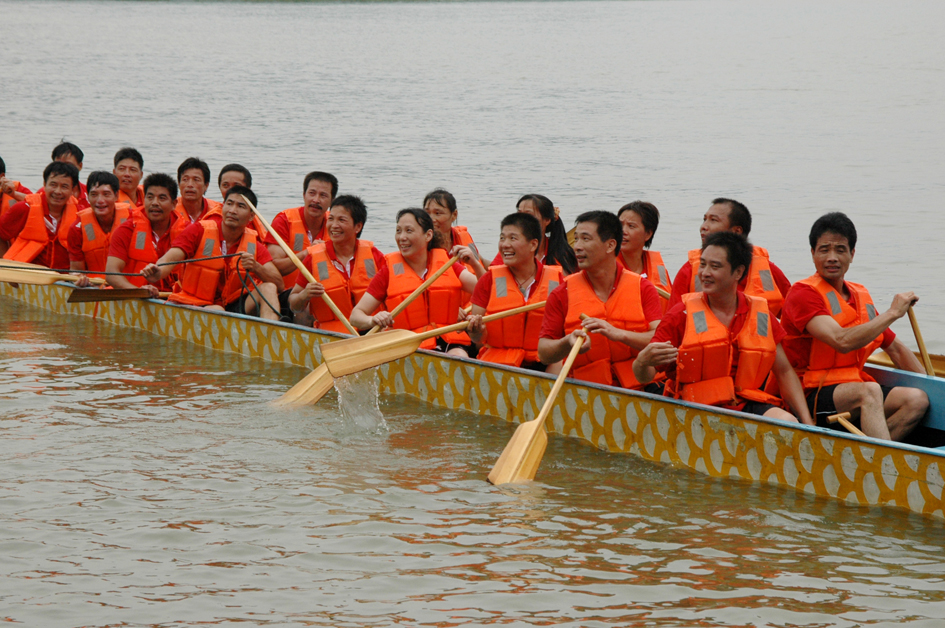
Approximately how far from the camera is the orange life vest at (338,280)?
7.61 metres

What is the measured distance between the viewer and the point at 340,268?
768 cm

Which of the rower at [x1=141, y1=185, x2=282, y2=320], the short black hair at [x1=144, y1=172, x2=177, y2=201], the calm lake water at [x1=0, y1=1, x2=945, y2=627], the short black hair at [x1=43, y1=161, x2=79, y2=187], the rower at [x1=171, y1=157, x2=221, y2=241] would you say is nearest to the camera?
the calm lake water at [x1=0, y1=1, x2=945, y2=627]

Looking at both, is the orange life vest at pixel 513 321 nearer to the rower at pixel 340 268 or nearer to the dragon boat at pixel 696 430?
the dragon boat at pixel 696 430

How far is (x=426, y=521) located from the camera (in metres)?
5.03

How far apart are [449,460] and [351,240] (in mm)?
2195

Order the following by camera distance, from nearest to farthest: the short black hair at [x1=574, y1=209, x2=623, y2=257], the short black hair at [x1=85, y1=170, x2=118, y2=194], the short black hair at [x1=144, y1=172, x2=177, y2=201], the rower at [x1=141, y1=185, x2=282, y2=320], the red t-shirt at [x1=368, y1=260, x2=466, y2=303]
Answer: the short black hair at [x1=574, y1=209, x2=623, y2=257] < the red t-shirt at [x1=368, y1=260, x2=466, y2=303] < the rower at [x1=141, y1=185, x2=282, y2=320] < the short black hair at [x1=144, y1=172, x2=177, y2=201] < the short black hair at [x1=85, y1=170, x2=118, y2=194]

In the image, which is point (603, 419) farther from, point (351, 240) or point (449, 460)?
point (351, 240)

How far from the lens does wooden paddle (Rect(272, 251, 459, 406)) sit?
6844 millimetres

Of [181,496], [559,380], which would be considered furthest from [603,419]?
[181,496]

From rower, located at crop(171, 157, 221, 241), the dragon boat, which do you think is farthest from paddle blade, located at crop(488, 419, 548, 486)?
rower, located at crop(171, 157, 221, 241)

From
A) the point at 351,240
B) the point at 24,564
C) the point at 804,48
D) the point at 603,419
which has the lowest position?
the point at 24,564

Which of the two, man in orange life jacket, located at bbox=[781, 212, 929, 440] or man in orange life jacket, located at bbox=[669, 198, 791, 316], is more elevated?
man in orange life jacket, located at bbox=[669, 198, 791, 316]

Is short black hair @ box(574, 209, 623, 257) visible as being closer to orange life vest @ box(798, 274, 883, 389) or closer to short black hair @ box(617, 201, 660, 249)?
orange life vest @ box(798, 274, 883, 389)

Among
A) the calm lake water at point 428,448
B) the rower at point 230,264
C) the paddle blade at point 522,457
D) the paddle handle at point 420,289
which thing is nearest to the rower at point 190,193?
the rower at point 230,264
